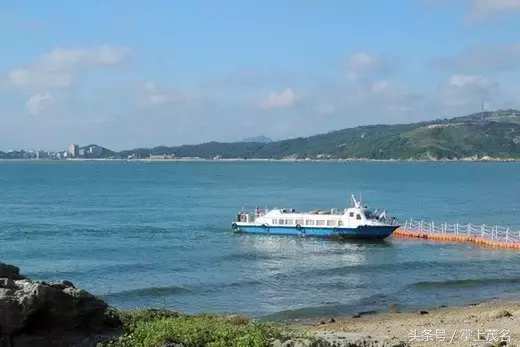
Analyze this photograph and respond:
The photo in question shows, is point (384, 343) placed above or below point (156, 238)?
above

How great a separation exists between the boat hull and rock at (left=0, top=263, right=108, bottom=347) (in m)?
51.8

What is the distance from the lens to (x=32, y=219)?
82.8m

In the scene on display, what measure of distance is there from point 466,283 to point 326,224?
2657 centimetres

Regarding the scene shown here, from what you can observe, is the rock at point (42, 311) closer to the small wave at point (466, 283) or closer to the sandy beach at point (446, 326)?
the sandy beach at point (446, 326)

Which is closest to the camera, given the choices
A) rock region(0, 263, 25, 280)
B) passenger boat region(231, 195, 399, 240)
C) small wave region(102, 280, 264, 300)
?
rock region(0, 263, 25, 280)

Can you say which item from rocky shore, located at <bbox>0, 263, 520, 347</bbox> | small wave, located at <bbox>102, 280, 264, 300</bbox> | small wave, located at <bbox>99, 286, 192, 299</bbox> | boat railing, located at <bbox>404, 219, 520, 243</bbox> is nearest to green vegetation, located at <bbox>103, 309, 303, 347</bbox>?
rocky shore, located at <bbox>0, 263, 520, 347</bbox>

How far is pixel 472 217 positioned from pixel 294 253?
131 ft

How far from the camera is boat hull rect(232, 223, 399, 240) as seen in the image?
64.8m

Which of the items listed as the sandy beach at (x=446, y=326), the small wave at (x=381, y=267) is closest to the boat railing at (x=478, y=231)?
the small wave at (x=381, y=267)

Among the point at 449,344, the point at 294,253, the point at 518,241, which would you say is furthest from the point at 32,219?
the point at 449,344

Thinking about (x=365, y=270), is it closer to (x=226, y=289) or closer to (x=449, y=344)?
(x=226, y=289)

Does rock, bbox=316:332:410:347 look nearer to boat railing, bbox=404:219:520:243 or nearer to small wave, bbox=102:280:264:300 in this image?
small wave, bbox=102:280:264:300

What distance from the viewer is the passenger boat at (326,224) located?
6519 centimetres

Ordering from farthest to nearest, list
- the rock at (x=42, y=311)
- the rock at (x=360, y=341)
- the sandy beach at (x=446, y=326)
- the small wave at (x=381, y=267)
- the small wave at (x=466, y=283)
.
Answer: the small wave at (x=381, y=267)
the small wave at (x=466, y=283)
the sandy beach at (x=446, y=326)
the rock at (x=360, y=341)
the rock at (x=42, y=311)
